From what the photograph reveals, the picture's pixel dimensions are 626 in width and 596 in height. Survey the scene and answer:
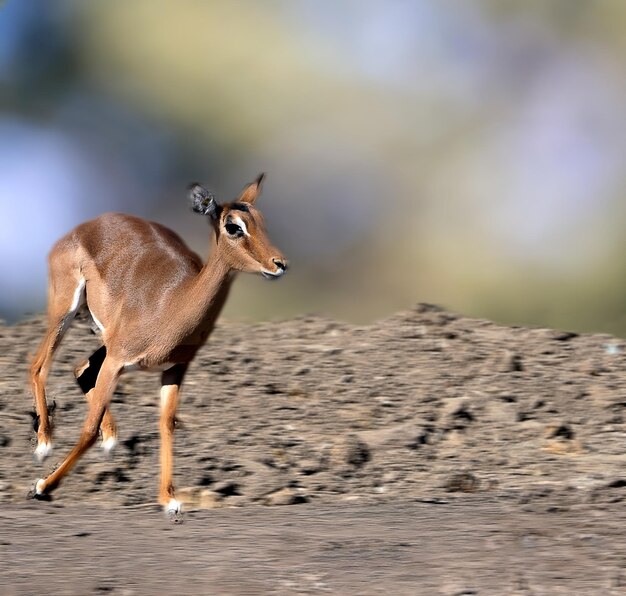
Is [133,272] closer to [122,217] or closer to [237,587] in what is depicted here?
[122,217]

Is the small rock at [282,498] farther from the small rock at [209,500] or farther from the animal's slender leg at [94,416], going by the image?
the animal's slender leg at [94,416]

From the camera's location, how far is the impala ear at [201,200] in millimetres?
7668

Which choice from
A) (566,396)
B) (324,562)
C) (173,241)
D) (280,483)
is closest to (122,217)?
(173,241)

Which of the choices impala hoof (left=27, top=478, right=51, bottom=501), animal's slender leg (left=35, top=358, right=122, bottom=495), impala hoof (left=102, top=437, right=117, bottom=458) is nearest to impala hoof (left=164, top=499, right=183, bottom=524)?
animal's slender leg (left=35, top=358, right=122, bottom=495)

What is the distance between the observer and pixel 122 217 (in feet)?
31.2

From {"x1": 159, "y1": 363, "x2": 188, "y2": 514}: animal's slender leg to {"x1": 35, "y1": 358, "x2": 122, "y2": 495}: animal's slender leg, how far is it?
1.14ft

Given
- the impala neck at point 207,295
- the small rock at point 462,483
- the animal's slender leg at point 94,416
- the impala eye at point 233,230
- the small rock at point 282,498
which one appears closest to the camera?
the impala eye at point 233,230

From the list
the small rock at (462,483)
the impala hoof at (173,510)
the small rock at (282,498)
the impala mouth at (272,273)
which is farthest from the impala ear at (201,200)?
the small rock at (462,483)

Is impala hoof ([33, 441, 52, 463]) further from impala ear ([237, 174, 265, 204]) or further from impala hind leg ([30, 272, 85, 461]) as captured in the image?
impala ear ([237, 174, 265, 204])

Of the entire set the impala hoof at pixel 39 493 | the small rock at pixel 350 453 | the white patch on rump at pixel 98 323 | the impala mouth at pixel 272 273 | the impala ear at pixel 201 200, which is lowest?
the small rock at pixel 350 453

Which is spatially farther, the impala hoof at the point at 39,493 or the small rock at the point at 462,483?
the small rock at the point at 462,483

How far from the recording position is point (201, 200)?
7.72 meters

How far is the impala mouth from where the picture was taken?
7.54m

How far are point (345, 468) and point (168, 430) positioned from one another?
1836 millimetres
